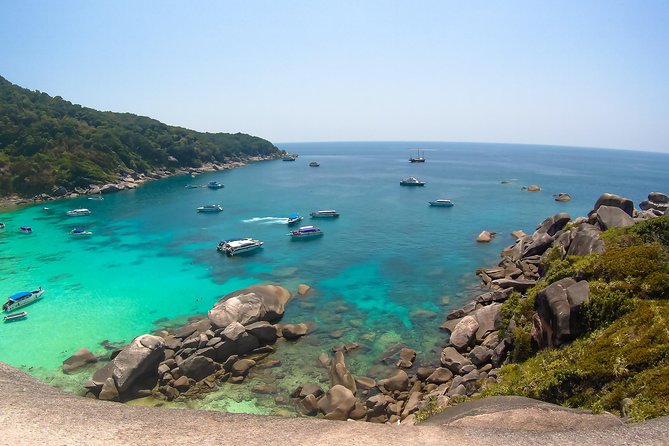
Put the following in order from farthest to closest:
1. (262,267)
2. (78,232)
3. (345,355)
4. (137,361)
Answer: (78,232), (262,267), (345,355), (137,361)

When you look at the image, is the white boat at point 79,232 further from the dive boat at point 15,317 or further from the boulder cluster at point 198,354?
Answer: the boulder cluster at point 198,354

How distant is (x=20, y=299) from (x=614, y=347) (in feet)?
174

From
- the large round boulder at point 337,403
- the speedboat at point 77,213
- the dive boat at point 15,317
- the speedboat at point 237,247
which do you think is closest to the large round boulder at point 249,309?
the large round boulder at point 337,403

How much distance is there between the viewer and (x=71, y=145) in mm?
130000

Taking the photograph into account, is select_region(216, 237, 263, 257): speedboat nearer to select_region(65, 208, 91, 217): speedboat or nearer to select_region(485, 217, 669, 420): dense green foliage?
select_region(485, 217, 669, 420): dense green foliage

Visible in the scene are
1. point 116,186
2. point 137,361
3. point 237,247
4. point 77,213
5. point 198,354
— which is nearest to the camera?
point 137,361

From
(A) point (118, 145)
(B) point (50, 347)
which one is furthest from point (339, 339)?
(A) point (118, 145)

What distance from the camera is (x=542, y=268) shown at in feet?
134

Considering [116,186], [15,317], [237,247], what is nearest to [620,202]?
[237,247]

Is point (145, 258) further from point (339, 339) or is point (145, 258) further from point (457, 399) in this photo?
point (457, 399)

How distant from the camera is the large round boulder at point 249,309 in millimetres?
34906

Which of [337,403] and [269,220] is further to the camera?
[269,220]

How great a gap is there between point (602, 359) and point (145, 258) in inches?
2291

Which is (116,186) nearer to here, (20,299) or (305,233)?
(305,233)
